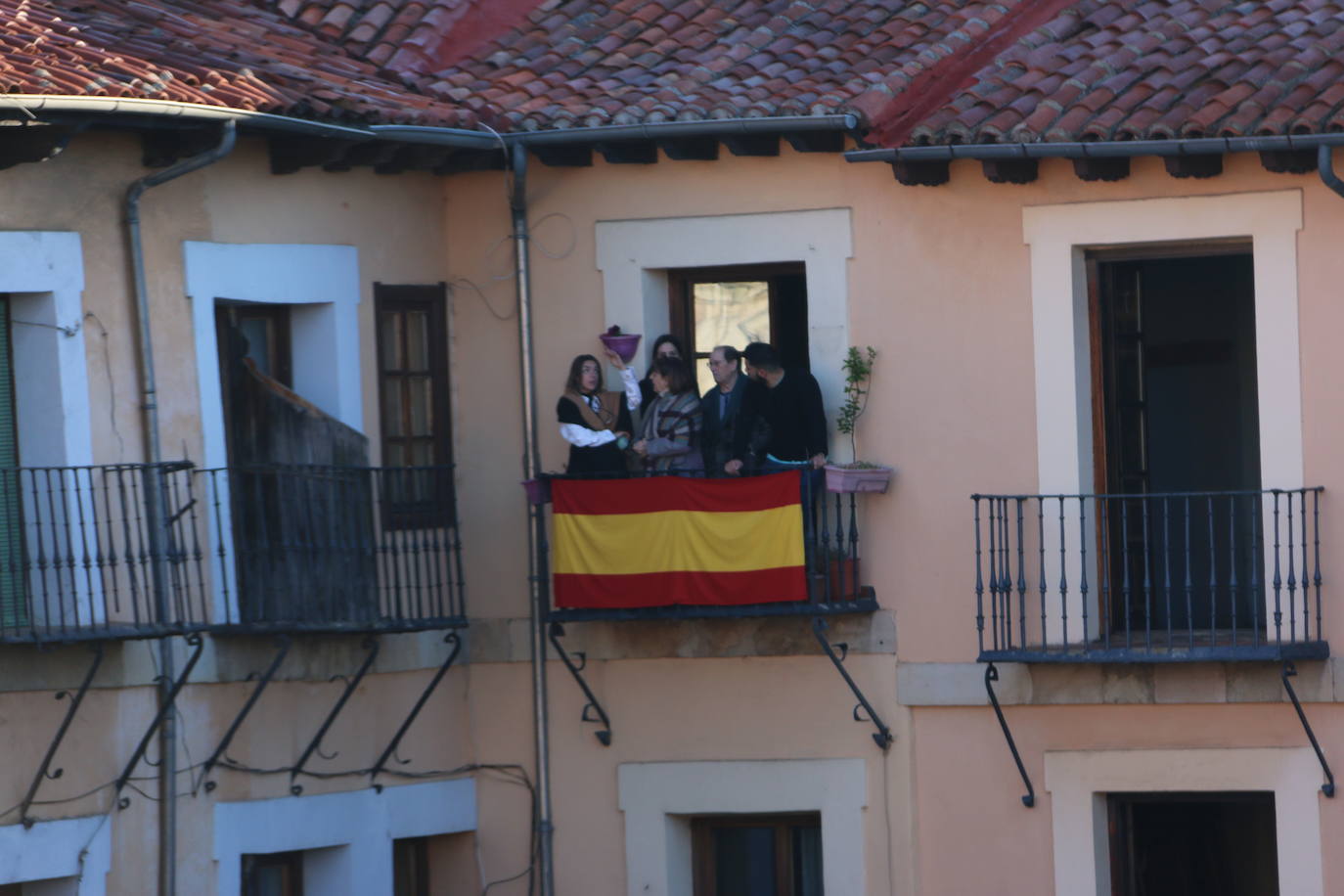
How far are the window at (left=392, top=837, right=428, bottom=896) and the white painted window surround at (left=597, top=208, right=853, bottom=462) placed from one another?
3.24m

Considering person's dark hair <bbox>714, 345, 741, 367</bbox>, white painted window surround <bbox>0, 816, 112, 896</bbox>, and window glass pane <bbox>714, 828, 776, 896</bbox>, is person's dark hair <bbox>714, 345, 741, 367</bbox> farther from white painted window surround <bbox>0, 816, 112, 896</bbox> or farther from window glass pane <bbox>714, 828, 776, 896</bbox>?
white painted window surround <bbox>0, 816, 112, 896</bbox>

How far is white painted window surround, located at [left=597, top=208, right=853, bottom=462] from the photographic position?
1650 cm

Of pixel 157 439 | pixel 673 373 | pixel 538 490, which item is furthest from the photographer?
pixel 538 490

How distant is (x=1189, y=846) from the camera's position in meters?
16.6

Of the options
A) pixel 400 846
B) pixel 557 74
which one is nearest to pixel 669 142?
pixel 557 74

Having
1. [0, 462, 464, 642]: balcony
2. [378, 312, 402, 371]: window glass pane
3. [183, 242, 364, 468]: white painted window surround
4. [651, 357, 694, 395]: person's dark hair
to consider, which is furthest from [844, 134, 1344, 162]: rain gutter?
[0, 462, 464, 642]: balcony

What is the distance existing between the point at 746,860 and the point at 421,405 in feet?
11.3

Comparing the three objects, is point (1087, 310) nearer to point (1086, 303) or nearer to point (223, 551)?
point (1086, 303)

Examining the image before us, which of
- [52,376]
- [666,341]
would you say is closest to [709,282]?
[666,341]

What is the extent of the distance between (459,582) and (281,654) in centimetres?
153

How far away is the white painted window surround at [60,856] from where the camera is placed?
1458 centimetres

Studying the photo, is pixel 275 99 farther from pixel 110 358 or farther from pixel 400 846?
pixel 400 846

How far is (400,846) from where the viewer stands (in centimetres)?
1697

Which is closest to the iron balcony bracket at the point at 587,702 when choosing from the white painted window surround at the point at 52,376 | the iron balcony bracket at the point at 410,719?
the iron balcony bracket at the point at 410,719
